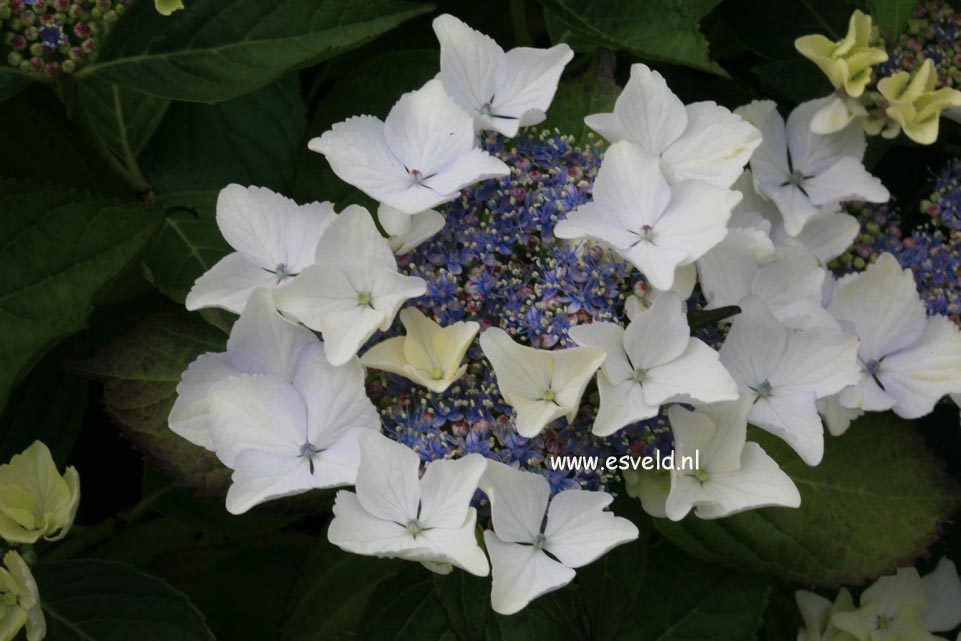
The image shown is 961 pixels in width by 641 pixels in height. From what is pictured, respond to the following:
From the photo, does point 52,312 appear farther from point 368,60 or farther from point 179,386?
point 368,60

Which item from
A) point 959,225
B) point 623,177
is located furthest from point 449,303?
point 959,225

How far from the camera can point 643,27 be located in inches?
34.7

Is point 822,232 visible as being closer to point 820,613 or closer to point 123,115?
point 820,613

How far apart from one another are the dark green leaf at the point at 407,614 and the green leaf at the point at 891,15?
0.52m

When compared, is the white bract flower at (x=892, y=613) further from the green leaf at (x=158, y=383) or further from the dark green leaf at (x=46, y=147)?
the dark green leaf at (x=46, y=147)

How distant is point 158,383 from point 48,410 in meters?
0.25

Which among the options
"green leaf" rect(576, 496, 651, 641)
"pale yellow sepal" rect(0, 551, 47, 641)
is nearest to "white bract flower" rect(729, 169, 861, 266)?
"green leaf" rect(576, 496, 651, 641)

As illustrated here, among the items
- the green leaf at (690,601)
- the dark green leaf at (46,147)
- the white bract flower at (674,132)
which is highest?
the white bract flower at (674,132)

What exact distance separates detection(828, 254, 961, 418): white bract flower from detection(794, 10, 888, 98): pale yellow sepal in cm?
13

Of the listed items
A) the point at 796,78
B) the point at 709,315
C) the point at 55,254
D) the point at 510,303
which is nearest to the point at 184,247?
the point at 55,254

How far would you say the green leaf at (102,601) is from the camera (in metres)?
0.89

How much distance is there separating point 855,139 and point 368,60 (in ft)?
1.29

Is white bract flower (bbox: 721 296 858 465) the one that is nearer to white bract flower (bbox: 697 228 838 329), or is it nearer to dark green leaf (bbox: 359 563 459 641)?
white bract flower (bbox: 697 228 838 329)

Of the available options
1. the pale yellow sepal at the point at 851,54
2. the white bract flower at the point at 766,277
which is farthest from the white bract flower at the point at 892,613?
the pale yellow sepal at the point at 851,54
